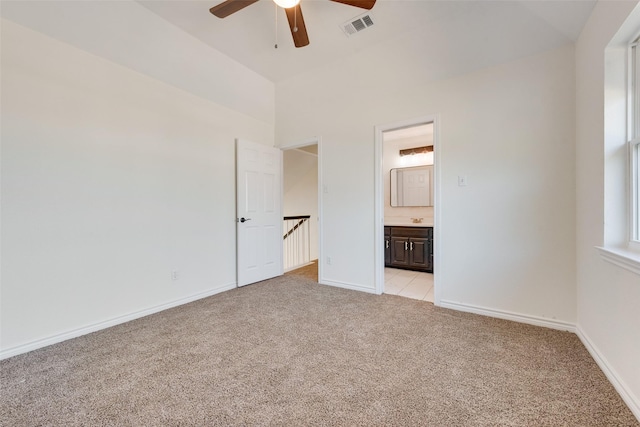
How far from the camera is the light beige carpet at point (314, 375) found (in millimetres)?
1344

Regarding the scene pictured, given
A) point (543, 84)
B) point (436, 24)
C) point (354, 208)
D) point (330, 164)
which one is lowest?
point (354, 208)

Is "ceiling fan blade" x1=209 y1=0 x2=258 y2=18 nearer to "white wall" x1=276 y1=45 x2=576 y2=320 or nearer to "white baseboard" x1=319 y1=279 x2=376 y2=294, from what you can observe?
"white wall" x1=276 y1=45 x2=576 y2=320

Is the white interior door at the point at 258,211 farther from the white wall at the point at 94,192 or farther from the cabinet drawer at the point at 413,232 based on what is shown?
the cabinet drawer at the point at 413,232

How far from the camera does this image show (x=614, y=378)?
153 cm

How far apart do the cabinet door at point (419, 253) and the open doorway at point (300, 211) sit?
5.41 ft

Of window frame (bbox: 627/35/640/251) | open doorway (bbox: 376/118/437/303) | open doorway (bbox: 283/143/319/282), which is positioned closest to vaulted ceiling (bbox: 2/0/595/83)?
window frame (bbox: 627/35/640/251)

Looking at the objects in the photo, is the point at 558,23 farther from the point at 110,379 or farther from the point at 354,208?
the point at 110,379

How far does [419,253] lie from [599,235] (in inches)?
103

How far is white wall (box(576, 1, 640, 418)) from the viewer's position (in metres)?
1.42

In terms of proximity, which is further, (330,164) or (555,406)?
(330,164)

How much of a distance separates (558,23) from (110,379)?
4.10 m

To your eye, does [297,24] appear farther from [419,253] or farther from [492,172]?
[419,253]

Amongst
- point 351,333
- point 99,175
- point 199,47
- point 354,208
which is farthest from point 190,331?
point 199,47

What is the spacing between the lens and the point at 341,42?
8.91ft
